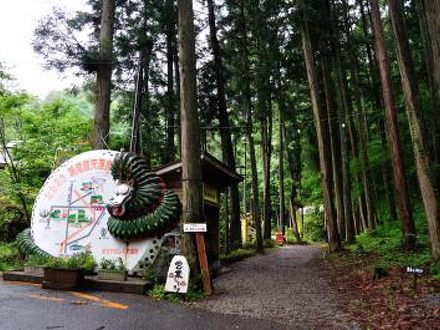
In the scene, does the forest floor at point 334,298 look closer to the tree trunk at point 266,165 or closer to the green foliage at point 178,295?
the green foliage at point 178,295

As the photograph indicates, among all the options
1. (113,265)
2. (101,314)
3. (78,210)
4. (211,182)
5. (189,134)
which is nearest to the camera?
(101,314)

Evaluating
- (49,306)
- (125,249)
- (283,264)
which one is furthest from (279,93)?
(49,306)

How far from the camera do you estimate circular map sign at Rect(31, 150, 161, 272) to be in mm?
10055

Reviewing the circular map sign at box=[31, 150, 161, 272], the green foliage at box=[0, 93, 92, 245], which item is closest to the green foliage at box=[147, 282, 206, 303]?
the circular map sign at box=[31, 150, 161, 272]

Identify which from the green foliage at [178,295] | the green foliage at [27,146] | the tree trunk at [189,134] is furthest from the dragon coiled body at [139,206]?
the green foliage at [27,146]

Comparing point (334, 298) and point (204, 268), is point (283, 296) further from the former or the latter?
point (204, 268)

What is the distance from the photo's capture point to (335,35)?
1645cm

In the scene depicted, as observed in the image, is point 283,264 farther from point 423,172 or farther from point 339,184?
point 423,172

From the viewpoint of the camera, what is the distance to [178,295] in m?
7.91

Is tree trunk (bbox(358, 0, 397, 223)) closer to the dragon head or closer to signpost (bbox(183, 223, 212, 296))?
signpost (bbox(183, 223, 212, 296))

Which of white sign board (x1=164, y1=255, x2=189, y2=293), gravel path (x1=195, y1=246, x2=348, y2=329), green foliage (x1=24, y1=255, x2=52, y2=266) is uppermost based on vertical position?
green foliage (x1=24, y1=255, x2=52, y2=266)

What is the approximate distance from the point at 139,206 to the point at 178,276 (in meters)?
2.31

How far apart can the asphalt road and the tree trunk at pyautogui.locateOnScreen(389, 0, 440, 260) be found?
15.1 ft

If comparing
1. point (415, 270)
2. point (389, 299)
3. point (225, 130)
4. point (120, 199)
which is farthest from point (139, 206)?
A: point (225, 130)
